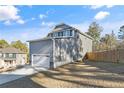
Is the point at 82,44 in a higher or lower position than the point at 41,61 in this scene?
higher

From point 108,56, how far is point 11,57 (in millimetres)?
12138

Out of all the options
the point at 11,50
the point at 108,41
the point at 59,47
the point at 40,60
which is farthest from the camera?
the point at 108,41

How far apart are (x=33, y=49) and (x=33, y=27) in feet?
7.22

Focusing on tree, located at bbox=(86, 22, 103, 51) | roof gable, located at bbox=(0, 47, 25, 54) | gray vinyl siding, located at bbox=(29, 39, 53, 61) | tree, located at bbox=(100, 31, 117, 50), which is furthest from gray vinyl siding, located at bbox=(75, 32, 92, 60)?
roof gable, located at bbox=(0, 47, 25, 54)

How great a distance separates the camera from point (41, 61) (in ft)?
77.2

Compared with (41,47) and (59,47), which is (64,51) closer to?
(59,47)

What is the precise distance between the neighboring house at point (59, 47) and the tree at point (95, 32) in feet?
2.76

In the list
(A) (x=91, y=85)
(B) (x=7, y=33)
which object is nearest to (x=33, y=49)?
(B) (x=7, y=33)

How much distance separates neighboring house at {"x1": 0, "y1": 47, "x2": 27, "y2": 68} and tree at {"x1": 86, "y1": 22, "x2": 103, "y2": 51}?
316 inches

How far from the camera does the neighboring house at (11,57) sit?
27038 millimetres

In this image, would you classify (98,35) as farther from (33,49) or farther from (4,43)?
(4,43)

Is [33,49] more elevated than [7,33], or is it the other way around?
[7,33]

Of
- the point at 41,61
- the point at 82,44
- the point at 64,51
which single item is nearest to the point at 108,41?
the point at 82,44

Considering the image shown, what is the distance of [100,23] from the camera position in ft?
84.7
